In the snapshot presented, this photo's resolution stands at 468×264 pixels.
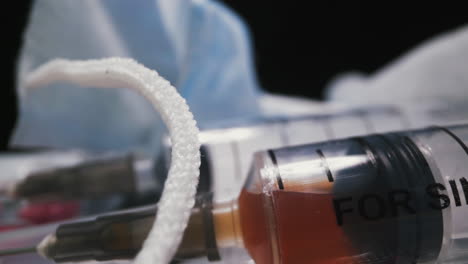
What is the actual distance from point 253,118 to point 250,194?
0.82 ft

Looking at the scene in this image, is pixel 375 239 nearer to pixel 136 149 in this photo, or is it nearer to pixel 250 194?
pixel 250 194

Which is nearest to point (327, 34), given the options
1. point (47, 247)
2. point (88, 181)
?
point (88, 181)

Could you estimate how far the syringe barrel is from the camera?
264 millimetres

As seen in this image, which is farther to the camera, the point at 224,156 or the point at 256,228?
the point at 224,156

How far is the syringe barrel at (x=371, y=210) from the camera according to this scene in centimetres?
26

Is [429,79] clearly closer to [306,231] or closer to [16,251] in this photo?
[306,231]

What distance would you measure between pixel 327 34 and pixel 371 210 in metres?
0.76

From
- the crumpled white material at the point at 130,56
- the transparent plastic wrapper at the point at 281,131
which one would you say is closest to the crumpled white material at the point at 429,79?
the transparent plastic wrapper at the point at 281,131

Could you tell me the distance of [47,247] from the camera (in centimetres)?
29

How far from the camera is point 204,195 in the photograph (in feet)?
1.03

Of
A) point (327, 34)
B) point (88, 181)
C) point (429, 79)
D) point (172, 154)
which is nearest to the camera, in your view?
point (172, 154)

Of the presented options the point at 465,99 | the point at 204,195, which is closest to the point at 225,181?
the point at 204,195

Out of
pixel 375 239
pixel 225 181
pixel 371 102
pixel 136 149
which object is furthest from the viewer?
pixel 371 102

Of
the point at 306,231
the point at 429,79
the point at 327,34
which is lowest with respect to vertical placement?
the point at 306,231
